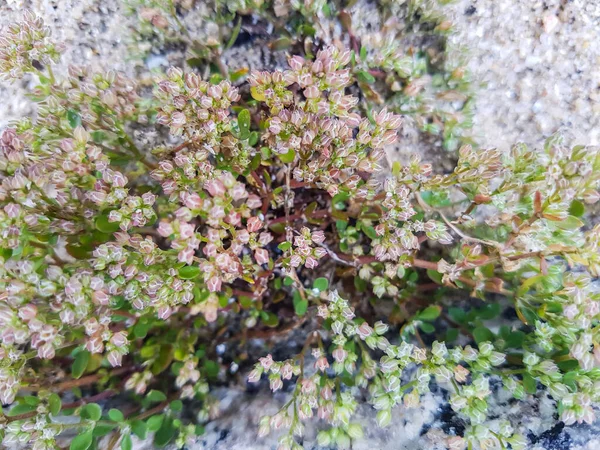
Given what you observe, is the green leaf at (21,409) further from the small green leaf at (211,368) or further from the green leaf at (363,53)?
the green leaf at (363,53)

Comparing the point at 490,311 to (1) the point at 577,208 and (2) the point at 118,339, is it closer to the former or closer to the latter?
(1) the point at 577,208

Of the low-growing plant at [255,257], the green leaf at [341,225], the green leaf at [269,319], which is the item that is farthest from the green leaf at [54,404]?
the green leaf at [341,225]

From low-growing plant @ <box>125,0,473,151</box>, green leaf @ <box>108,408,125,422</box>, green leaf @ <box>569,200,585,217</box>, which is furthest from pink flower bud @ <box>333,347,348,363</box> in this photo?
low-growing plant @ <box>125,0,473,151</box>

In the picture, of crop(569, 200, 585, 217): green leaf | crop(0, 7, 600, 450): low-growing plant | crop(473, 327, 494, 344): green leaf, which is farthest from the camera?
crop(473, 327, 494, 344): green leaf

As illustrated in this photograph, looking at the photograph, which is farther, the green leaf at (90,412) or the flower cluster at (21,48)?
the green leaf at (90,412)

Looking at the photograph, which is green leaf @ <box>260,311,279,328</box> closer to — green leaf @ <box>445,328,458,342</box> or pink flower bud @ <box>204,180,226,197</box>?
green leaf @ <box>445,328,458,342</box>

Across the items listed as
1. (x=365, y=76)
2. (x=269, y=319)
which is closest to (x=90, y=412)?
(x=269, y=319)

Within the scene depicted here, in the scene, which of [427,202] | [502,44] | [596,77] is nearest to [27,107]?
[427,202]
